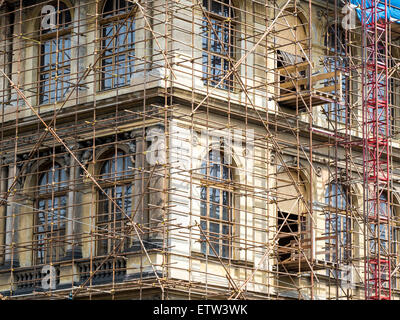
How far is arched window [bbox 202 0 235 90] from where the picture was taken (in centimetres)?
3925

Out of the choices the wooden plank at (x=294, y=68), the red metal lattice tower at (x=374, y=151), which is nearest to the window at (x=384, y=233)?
the red metal lattice tower at (x=374, y=151)

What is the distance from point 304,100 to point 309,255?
529 cm

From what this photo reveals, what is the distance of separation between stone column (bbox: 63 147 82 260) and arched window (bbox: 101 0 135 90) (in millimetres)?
2742

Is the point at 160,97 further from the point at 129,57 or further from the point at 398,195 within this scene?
the point at 398,195

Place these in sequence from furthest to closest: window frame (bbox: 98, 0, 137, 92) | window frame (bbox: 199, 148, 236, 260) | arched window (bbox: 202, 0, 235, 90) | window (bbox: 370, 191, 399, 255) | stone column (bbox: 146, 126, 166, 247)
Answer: window (bbox: 370, 191, 399, 255), arched window (bbox: 202, 0, 235, 90), window frame (bbox: 98, 0, 137, 92), window frame (bbox: 199, 148, 236, 260), stone column (bbox: 146, 126, 166, 247)

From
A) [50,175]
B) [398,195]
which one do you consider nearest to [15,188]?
[50,175]

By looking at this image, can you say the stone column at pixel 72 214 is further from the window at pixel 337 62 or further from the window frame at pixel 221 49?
the window at pixel 337 62

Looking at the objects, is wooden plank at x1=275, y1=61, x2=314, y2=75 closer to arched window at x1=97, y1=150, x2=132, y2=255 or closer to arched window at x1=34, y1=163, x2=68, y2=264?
arched window at x1=97, y1=150, x2=132, y2=255

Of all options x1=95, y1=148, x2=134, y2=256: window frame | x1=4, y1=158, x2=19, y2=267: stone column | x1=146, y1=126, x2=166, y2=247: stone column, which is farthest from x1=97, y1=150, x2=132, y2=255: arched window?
x1=4, y1=158, x2=19, y2=267: stone column

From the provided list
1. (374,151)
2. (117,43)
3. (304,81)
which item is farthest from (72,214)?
(374,151)

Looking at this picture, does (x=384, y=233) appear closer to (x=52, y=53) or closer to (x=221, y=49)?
(x=221, y=49)

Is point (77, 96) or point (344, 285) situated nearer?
point (77, 96)
